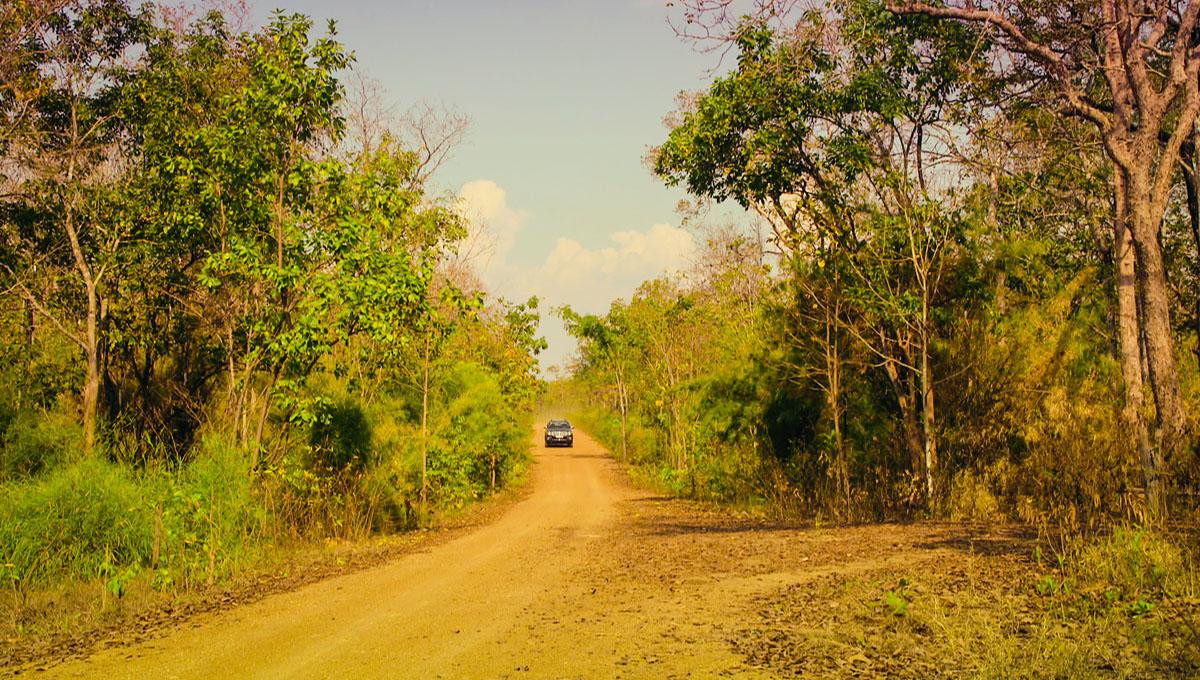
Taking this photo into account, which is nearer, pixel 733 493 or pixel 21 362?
pixel 21 362

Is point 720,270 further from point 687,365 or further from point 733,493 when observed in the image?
point 733,493

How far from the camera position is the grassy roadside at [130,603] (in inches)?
290

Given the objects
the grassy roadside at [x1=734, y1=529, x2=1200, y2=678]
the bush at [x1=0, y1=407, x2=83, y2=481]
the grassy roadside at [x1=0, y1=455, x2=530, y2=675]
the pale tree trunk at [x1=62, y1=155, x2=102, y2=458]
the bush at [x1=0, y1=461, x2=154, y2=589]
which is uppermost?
the pale tree trunk at [x1=62, y1=155, x2=102, y2=458]

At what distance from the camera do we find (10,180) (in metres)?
16.4

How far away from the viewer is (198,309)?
1750 cm

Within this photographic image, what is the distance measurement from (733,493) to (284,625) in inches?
662

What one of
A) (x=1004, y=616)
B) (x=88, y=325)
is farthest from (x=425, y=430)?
(x=1004, y=616)

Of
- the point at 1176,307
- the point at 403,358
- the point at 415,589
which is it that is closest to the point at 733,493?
the point at 403,358

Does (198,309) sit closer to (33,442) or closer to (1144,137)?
(33,442)

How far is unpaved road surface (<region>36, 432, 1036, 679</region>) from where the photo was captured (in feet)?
20.6

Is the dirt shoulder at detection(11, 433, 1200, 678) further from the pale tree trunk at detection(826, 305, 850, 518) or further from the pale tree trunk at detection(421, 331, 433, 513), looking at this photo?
the pale tree trunk at detection(421, 331, 433, 513)

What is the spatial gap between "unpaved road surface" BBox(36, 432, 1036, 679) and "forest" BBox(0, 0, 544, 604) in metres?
2.58

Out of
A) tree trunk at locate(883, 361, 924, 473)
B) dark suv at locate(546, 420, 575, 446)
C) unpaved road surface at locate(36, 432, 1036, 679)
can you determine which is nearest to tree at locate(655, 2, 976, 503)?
tree trunk at locate(883, 361, 924, 473)

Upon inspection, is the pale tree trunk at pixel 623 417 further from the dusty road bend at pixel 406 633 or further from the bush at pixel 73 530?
the bush at pixel 73 530
